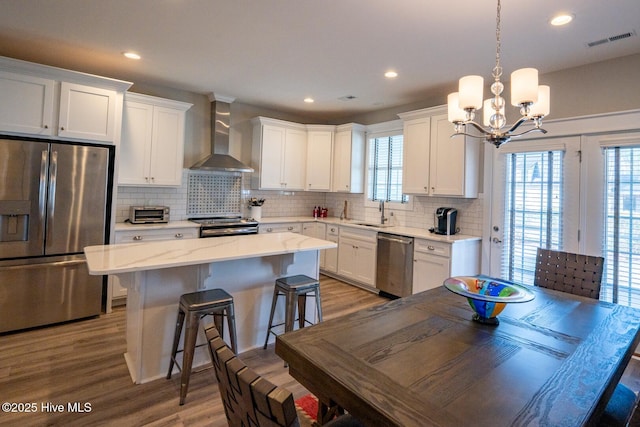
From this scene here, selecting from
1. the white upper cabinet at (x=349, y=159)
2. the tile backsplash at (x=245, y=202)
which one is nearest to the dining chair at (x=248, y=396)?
the tile backsplash at (x=245, y=202)

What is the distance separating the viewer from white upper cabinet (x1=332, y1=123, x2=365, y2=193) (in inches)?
211

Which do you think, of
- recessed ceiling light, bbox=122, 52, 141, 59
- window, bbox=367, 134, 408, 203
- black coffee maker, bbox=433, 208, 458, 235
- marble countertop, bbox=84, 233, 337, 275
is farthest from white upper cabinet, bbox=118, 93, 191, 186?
black coffee maker, bbox=433, 208, 458, 235

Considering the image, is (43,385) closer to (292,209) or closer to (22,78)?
(22,78)

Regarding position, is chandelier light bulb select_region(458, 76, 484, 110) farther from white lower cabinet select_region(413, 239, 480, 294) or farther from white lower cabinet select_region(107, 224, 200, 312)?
white lower cabinet select_region(107, 224, 200, 312)

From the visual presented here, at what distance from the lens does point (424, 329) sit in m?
1.59

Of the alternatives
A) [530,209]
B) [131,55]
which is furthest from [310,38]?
[530,209]

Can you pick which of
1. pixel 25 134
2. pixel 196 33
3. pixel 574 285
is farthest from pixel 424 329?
pixel 25 134

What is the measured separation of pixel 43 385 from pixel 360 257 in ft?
11.5

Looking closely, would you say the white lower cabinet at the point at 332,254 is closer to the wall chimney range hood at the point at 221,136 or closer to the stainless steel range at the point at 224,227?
the stainless steel range at the point at 224,227

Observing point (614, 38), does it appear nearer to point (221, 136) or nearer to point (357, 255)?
point (357, 255)

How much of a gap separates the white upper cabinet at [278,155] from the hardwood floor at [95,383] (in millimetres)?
2852

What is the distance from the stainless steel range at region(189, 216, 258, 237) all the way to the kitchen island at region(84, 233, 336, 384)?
4.38ft

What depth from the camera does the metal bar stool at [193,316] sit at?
7.13 ft

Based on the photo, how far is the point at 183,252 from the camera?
2.43m
